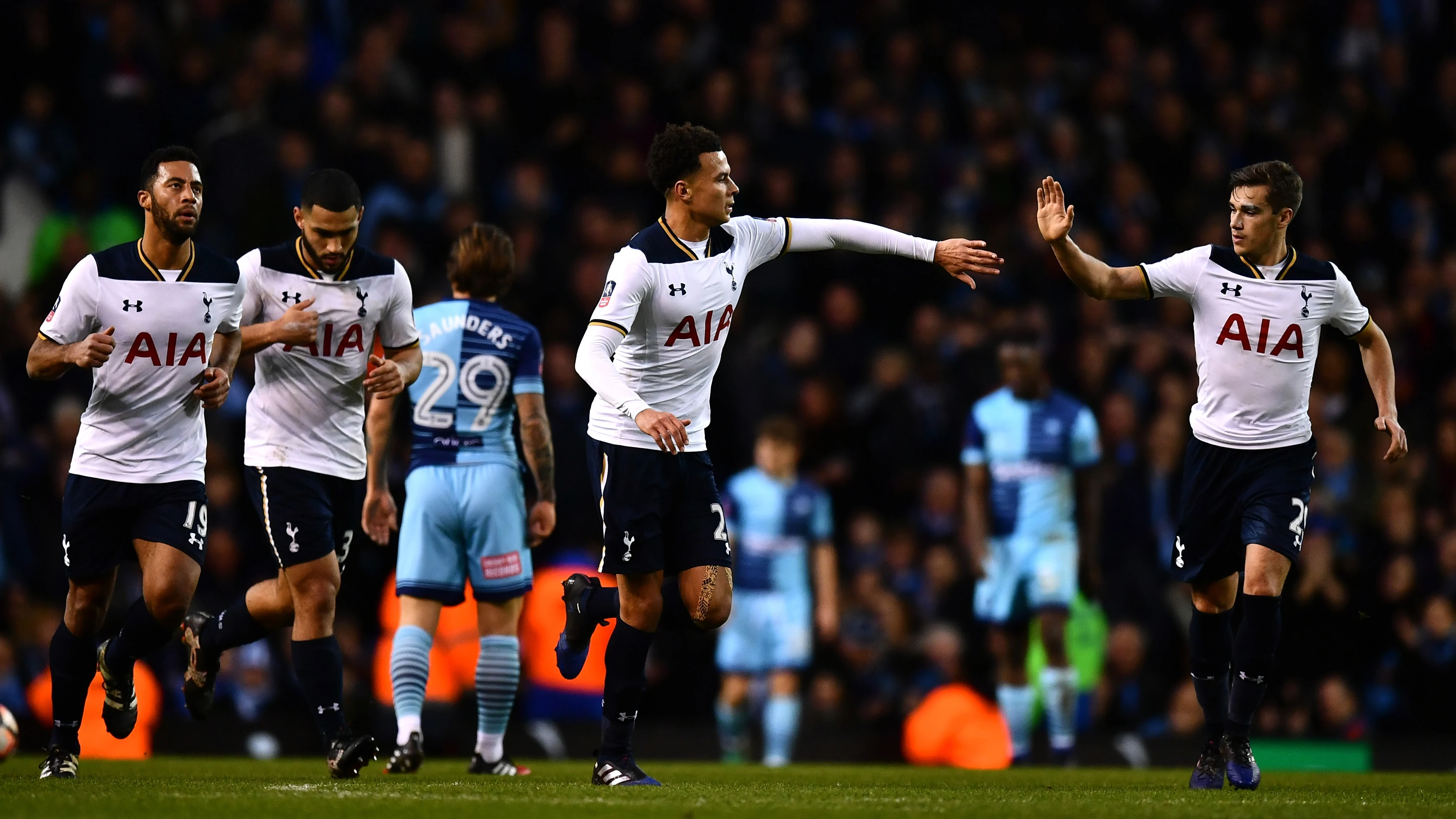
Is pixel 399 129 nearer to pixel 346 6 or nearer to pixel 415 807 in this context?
pixel 346 6

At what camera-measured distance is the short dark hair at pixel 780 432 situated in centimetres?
1241

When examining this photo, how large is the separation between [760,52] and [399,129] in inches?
154

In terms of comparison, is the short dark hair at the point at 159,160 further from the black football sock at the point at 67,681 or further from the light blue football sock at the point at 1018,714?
the light blue football sock at the point at 1018,714

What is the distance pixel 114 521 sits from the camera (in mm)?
7500

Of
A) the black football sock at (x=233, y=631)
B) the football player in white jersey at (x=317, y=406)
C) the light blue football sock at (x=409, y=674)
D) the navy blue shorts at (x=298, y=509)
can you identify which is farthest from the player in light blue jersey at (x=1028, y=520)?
the black football sock at (x=233, y=631)

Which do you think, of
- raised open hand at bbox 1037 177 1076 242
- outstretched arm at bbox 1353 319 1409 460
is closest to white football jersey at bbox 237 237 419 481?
raised open hand at bbox 1037 177 1076 242

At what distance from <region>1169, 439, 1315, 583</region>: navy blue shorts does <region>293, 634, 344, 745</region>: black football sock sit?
12.5 ft

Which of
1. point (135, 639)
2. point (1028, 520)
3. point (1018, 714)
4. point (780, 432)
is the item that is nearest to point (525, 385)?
point (135, 639)

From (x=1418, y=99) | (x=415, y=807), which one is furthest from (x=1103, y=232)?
(x=415, y=807)

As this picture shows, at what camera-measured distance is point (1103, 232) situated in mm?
15867

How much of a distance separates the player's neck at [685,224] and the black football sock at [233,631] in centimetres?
271

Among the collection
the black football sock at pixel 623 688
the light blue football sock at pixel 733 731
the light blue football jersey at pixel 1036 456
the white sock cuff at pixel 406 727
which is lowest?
the light blue football sock at pixel 733 731

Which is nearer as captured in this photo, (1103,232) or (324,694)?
(324,694)

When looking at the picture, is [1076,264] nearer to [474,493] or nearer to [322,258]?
[474,493]
